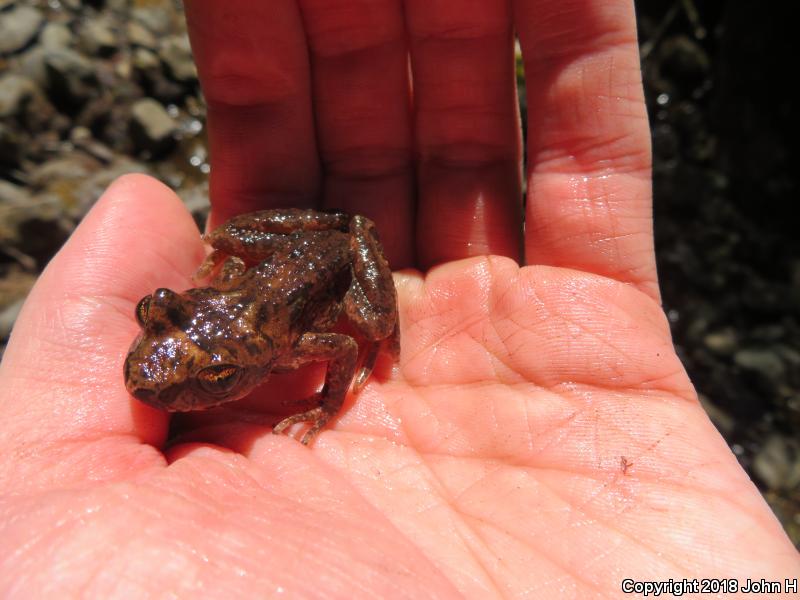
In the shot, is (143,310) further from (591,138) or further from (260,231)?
(591,138)

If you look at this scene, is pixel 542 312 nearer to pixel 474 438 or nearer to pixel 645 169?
pixel 474 438

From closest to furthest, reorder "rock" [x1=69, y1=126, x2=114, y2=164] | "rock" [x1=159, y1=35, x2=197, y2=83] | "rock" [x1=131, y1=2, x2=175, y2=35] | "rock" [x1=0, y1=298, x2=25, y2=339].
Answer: "rock" [x1=0, y1=298, x2=25, y2=339], "rock" [x1=69, y1=126, x2=114, y2=164], "rock" [x1=159, y1=35, x2=197, y2=83], "rock" [x1=131, y1=2, x2=175, y2=35]

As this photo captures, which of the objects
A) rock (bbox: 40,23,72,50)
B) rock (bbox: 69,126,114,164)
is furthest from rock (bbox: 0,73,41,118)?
rock (bbox: 40,23,72,50)

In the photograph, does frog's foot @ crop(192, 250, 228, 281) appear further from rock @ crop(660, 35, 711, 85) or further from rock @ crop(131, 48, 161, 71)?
rock @ crop(660, 35, 711, 85)

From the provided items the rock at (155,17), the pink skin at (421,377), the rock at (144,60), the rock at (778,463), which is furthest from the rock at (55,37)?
the rock at (778,463)

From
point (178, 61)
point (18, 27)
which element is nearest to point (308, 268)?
point (178, 61)

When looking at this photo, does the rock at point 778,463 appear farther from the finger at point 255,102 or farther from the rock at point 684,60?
the rock at point 684,60

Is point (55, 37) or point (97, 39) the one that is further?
point (97, 39)
